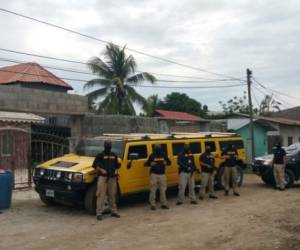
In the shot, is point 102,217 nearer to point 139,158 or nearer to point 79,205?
point 79,205

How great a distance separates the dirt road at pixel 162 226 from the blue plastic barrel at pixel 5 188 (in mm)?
244

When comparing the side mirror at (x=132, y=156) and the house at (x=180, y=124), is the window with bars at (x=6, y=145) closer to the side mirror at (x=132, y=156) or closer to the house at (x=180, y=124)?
the house at (x=180, y=124)

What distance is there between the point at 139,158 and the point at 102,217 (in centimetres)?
209

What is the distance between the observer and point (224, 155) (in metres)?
13.8

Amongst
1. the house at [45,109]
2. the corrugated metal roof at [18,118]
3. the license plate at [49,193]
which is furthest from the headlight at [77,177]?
the corrugated metal roof at [18,118]

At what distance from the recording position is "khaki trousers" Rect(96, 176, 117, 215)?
1007cm

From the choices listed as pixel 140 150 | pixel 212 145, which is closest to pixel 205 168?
pixel 212 145

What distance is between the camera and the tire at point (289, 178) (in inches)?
606

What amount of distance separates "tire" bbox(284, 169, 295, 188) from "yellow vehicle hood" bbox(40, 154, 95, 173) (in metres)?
7.41

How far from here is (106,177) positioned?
33.4ft

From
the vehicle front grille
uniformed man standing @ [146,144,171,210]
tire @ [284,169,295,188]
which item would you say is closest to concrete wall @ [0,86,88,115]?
the vehicle front grille

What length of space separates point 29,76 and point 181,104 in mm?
29519

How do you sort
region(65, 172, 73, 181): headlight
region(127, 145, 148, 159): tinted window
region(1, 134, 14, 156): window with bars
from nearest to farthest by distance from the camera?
1. region(65, 172, 73, 181): headlight
2. region(127, 145, 148, 159): tinted window
3. region(1, 134, 14, 156): window with bars

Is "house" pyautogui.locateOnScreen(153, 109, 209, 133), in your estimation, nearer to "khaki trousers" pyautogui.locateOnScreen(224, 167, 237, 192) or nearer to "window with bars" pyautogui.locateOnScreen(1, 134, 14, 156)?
"khaki trousers" pyautogui.locateOnScreen(224, 167, 237, 192)
